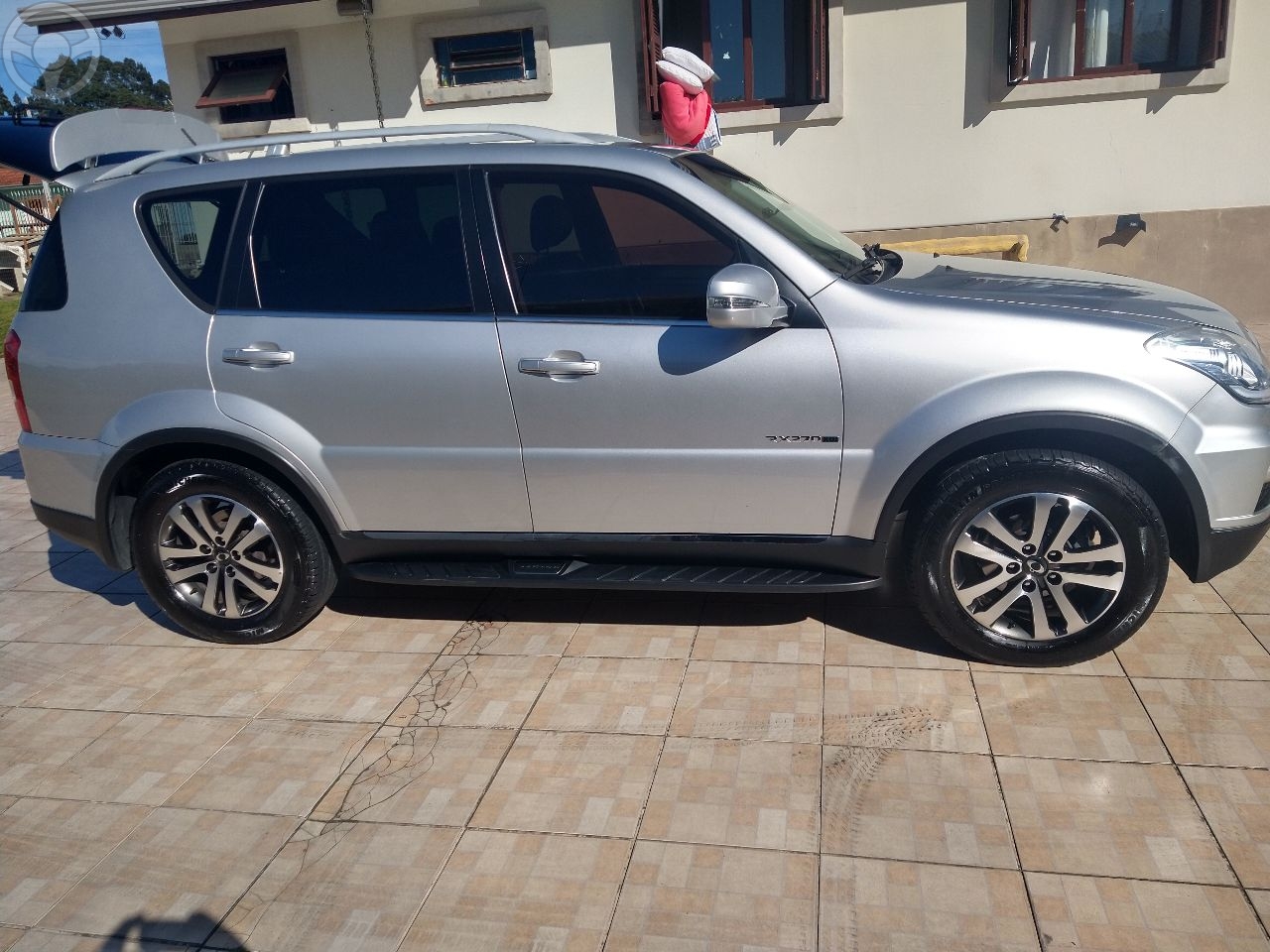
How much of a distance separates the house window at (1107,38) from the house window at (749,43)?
198 centimetres

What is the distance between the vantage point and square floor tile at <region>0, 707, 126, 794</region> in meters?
3.62

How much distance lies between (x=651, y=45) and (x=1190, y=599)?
7320 mm

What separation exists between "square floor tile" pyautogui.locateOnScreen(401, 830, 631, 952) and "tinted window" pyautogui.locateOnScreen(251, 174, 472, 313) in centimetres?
192

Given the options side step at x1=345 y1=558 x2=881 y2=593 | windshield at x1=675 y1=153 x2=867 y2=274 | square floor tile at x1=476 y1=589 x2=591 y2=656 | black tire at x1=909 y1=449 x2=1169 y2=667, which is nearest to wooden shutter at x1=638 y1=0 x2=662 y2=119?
windshield at x1=675 y1=153 x2=867 y2=274

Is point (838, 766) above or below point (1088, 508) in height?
below

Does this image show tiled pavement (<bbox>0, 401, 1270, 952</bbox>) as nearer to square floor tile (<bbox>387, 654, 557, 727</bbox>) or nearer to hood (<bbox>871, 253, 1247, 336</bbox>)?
square floor tile (<bbox>387, 654, 557, 727</bbox>)

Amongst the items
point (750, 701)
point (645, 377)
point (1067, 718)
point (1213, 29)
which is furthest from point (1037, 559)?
point (1213, 29)

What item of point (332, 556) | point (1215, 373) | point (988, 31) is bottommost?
point (332, 556)

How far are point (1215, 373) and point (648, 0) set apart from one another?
24.7 ft

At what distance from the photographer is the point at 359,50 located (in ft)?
34.7

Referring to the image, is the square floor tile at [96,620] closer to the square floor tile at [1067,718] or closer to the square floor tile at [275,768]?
the square floor tile at [275,768]

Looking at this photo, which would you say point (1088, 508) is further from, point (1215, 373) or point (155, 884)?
point (155, 884)

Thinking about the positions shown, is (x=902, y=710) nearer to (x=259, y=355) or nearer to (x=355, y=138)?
(x=259, y=355)

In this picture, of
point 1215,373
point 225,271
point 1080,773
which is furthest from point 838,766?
point 225,271
